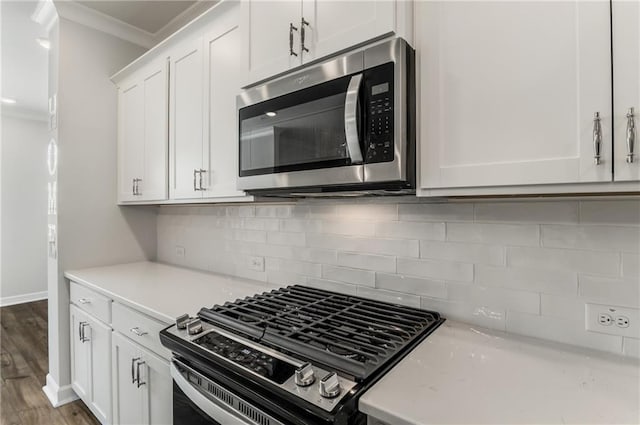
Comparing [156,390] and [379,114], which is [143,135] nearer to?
[156,390]

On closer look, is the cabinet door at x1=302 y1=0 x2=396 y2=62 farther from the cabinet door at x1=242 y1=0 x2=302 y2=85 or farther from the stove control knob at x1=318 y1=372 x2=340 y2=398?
the stove control knob at x1=318 y1=372 x2=340 y2=398

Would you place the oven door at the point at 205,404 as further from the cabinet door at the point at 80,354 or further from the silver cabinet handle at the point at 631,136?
the cabinet door at the point at 80,354

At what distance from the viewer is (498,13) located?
92 centimetres

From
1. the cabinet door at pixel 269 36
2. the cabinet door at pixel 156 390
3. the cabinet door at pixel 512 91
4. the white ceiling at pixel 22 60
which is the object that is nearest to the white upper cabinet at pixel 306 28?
the cabinet door at pixel 269 36

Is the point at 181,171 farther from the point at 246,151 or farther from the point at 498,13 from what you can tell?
the point at 498,13

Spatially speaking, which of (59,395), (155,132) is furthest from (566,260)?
(59,395)

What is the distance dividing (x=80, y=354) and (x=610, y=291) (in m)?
2.87

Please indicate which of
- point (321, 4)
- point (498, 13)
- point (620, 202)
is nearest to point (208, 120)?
point (321, 4)

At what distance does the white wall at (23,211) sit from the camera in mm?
4699

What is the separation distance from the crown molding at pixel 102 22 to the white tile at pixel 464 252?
2.85m

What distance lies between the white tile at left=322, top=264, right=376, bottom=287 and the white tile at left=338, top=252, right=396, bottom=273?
24 millimetres

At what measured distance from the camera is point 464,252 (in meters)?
1.27

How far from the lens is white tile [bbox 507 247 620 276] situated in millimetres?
999

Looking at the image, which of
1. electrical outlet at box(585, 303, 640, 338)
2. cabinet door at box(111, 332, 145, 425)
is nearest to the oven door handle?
cabinet door at box(111, 332, 145, 425)
